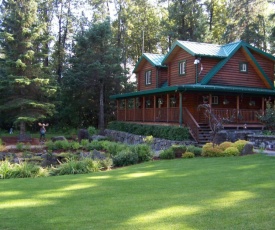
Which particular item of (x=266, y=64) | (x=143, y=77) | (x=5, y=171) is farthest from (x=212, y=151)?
(x=143, y=77)

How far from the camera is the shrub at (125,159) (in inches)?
492

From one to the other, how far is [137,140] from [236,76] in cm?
861

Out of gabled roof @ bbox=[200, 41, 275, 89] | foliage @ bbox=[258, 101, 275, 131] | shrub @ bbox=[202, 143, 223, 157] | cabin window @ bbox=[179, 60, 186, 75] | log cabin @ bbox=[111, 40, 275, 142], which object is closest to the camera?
shrub @ bbox=[202, 143, 223, 157]

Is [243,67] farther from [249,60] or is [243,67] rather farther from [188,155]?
[188,155]

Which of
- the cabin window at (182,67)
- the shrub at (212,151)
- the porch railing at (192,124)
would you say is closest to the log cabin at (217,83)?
the cabin window at (182,67)

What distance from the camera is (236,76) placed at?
2342 cm

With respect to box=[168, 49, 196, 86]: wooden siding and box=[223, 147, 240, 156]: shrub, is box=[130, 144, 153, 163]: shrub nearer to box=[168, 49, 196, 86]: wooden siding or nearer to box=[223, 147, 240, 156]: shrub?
box=[223, 147, 240, 156]: shrub

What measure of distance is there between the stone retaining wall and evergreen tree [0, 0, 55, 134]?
5.61 metres

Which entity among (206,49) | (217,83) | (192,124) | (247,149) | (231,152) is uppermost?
(206,49)

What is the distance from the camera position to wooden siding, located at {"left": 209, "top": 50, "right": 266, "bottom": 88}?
2273 cm

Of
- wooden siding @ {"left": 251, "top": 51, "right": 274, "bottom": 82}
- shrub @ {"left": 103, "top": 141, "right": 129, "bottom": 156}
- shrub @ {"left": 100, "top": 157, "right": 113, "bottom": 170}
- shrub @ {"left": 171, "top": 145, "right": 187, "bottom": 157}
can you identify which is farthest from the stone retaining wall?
wooden siding @ {"left": 251, "top": 51, "right": 274, "bottom": 82}

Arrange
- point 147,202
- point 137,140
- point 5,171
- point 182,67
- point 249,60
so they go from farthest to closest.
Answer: point 182,67, point 249,60, point 137,140, point 5,171, point 147,202

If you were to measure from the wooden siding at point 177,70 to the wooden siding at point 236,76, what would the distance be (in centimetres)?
157

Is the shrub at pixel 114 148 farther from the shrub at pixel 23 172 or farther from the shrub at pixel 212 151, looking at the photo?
the shrub at pixel 23 172
